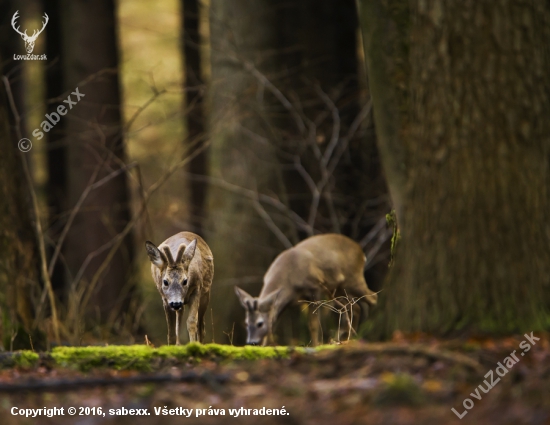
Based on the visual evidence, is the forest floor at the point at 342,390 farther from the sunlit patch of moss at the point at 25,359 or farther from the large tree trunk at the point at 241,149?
the large tree trunk at the point at 241,149

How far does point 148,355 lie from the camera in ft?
20.9

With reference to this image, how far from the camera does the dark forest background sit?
5652 mm

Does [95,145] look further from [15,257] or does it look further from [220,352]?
[220,352]

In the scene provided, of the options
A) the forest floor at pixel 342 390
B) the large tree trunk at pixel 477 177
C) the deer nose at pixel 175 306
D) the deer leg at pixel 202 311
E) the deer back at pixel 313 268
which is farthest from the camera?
the deer back at pixel 313 268

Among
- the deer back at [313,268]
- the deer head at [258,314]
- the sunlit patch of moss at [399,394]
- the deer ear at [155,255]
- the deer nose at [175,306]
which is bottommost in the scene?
the deer head at [258,314]

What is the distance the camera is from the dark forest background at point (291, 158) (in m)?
5.65

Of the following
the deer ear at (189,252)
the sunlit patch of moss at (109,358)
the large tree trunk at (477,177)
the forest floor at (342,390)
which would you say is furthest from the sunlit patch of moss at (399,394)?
the deer ear at (189,252)

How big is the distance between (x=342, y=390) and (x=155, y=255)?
348cm

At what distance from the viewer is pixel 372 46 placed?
7863 millimetres

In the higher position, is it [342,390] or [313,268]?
[342,390]

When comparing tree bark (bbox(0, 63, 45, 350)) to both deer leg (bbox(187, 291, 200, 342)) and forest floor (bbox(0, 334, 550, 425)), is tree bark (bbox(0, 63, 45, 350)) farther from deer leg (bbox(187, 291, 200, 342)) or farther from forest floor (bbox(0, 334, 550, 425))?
forest floor (bbox(0, 334, 550, 425))

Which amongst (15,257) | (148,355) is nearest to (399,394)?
(148,355)

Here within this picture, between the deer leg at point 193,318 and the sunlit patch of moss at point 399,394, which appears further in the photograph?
the deer leg at point 193,318

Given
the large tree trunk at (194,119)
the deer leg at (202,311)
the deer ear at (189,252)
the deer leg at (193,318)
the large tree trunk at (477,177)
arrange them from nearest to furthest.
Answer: the large tree trunk at (477,177) → the deer ear at (189,252) → the deer leg at (193,318) → the deer leg at (202,311) → the large tree trunk at (194,119)
